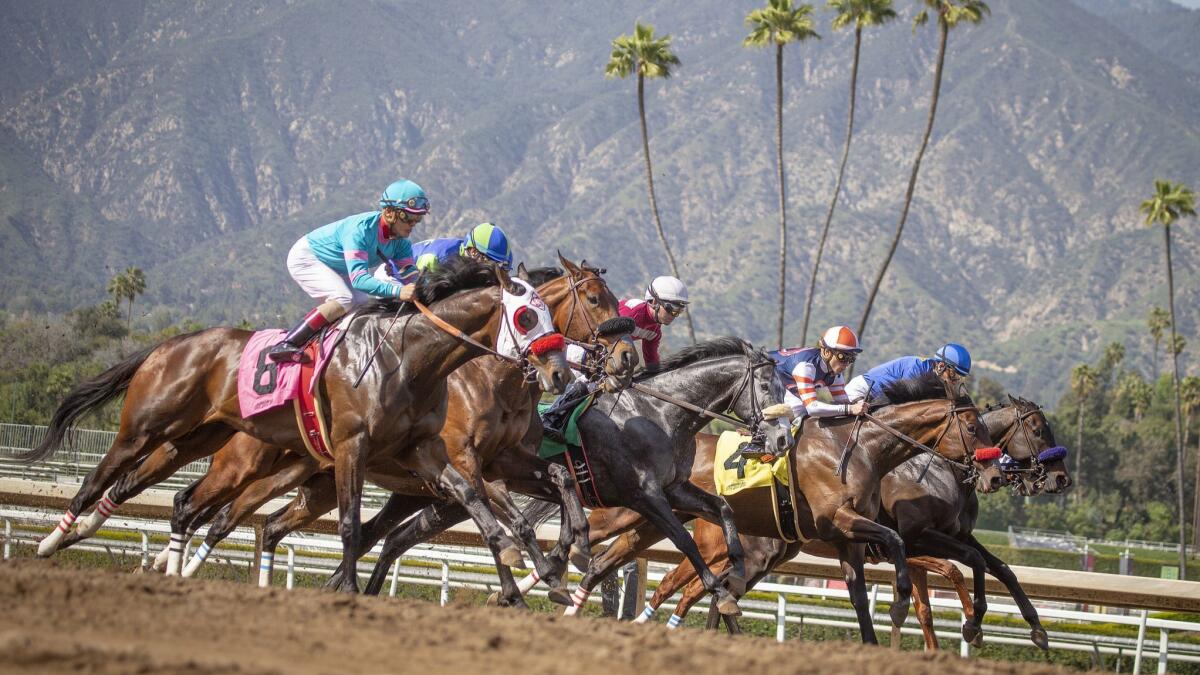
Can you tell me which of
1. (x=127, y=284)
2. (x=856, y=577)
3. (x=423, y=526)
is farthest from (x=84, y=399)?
(x=127, y=284)

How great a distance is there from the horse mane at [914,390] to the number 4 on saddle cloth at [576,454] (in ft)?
10.0

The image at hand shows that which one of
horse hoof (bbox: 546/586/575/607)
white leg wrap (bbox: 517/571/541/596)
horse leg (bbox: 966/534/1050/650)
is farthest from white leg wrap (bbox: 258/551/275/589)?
horse leg (bbox: 966/534/1050/650)

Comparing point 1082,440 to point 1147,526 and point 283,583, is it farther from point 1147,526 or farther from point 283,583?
point 283,583

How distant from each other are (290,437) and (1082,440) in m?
84.0

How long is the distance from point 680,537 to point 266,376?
280 centimetres

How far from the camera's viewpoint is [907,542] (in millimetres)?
11359

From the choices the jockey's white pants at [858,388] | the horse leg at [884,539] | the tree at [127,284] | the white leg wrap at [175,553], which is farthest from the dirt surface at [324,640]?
the tree at [127,284]

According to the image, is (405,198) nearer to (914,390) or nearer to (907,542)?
(914,390)

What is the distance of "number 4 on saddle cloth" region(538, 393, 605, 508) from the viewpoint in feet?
31.7

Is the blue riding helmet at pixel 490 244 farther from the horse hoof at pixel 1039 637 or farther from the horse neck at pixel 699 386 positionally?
the horse hoof at pixel 1039 637

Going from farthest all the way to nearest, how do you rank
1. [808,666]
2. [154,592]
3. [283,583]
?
[283,583]
[154,592]
[808,666]

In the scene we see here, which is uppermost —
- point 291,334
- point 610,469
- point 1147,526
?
point 291,334

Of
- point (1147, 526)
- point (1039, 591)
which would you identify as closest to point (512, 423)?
point (1039, 591)

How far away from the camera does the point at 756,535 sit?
1092cm
